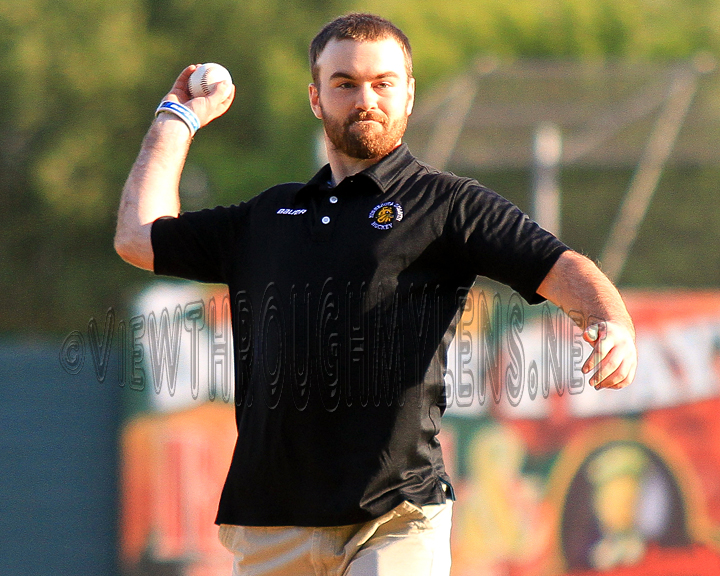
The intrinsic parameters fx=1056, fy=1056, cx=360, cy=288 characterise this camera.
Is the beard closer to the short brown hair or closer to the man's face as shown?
the man's face

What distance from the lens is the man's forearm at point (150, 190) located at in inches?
122

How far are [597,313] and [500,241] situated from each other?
0.34 m

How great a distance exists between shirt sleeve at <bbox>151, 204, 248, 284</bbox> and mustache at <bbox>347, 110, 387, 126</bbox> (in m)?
0.43

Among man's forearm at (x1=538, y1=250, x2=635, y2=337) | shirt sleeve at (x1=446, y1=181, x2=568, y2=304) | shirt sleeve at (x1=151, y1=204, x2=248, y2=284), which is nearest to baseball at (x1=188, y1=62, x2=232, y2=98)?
shirt sleeve at (x1=151, y1=204, x2=248, y2=284)

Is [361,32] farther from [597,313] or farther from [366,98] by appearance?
[597,313]

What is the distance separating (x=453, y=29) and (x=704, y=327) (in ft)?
47.4

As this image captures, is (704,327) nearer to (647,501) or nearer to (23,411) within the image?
(647,501)

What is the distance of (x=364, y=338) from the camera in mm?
2830

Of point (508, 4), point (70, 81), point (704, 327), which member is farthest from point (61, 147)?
point (704, 327)

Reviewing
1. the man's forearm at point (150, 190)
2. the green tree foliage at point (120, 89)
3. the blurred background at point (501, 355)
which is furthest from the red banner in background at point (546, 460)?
the green tree foliage at point (120, 89)

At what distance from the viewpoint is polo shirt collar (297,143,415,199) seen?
2932 mm

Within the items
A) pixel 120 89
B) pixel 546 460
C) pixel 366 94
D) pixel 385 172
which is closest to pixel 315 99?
pixel 366 94

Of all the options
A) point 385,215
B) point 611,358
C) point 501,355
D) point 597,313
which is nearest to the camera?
point 611,358

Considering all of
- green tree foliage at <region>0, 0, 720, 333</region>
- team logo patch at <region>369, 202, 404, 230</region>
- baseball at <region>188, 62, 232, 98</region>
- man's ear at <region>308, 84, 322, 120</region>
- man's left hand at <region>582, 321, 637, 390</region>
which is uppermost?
green tree foliage at <region>0, 0, 720, 333</region>
